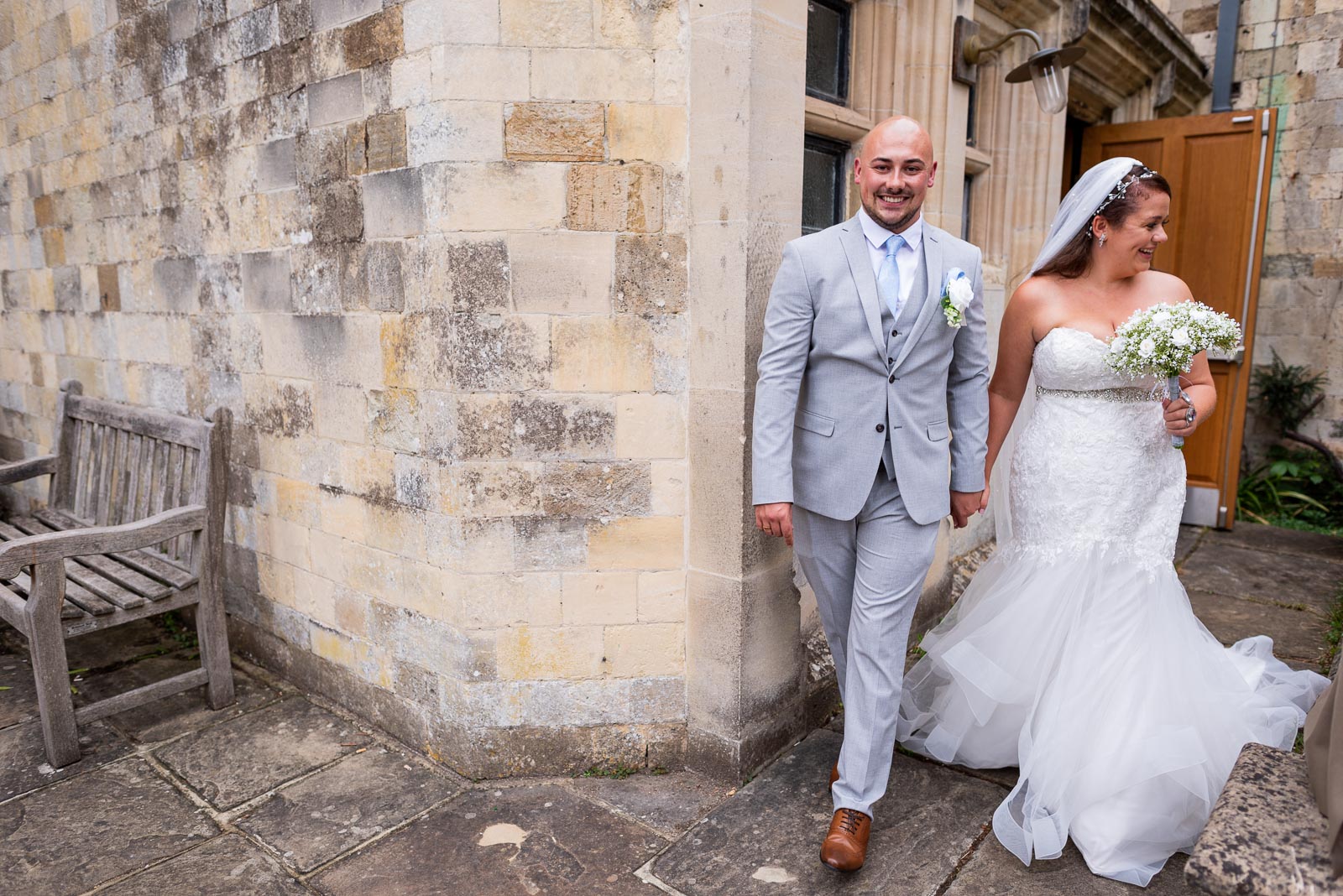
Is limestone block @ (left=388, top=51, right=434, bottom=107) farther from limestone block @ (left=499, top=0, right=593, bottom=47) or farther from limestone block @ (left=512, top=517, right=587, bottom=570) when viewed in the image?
limestone block @ (left=512, top=517, right=587, bottom=570)

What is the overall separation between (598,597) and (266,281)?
1818mm

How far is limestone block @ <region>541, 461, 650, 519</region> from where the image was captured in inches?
112

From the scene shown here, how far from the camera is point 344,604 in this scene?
3.35 meters

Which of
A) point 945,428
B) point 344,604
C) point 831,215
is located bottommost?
point 344,604

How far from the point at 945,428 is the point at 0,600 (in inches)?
126

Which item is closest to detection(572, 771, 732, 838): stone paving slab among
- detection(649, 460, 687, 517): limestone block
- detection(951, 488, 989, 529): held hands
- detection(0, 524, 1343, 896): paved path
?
detection(0, 524, 1343, 896): paved path

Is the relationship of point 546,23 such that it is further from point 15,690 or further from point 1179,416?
point 15,690

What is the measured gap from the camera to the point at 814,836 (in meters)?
2.63

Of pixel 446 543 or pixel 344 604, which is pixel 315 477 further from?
pixel 446 543

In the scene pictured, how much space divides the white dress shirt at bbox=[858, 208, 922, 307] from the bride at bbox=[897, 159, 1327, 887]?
0.62 metres

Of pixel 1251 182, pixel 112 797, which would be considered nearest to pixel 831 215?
pixel 112 797

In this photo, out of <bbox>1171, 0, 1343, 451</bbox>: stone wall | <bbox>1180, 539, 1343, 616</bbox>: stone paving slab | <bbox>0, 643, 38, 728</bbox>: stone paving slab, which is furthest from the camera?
<bbox>1171, 0, 1343, 451</bbox>: stone wall

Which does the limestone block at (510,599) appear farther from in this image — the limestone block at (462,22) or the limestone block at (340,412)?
the limestone block at (462,22)

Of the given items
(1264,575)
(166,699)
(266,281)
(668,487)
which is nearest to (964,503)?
(668,487)
